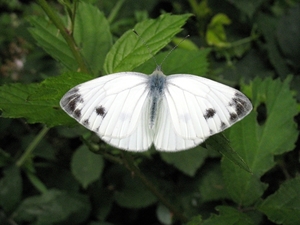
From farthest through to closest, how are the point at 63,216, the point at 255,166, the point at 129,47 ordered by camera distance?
the point at 63,216
the point at 255,166
the point at 129,47

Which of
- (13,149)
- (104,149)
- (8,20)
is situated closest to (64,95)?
(104,149)

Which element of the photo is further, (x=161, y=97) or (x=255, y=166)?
(x=255, y=166)

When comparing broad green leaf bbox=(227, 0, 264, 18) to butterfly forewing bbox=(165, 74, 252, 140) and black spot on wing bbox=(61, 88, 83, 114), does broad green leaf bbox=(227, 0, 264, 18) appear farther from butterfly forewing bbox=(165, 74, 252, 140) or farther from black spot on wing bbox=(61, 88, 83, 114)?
black spot on wing bbox=(61, 88, 83, 114)

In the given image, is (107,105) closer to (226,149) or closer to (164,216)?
(226,149)

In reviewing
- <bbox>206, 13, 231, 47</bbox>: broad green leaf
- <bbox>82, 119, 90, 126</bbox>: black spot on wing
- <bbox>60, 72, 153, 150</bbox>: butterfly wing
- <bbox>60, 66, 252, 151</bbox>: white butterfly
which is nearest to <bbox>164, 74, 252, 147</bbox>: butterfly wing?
<bbox>60, 66, 252, 151</bbox>: white butterfly

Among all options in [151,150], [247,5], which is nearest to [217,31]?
[247,5]

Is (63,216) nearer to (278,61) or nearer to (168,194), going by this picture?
(168,194)
